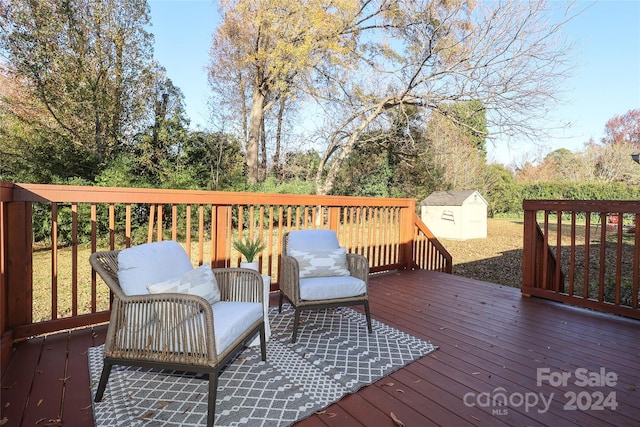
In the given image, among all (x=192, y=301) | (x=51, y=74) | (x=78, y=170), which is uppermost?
(x=51, y=74)

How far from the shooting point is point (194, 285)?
206 centimetres

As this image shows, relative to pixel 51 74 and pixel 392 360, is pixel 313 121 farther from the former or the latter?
pixel 392 360

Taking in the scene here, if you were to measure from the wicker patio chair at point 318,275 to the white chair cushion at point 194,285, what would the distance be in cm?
68

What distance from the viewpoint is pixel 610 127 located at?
20.5 meters

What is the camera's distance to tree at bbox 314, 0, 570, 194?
27.7 ft

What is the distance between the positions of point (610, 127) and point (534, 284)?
2356 centimetres

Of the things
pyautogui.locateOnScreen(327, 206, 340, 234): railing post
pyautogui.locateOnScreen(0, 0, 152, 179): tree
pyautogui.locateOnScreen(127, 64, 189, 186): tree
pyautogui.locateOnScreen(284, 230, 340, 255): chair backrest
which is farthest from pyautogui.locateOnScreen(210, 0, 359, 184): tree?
pyautogui.locateOnScreen(284, 230, 340, 255): chair backrest

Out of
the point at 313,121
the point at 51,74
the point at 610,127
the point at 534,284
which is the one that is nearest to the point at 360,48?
the point at 313,121

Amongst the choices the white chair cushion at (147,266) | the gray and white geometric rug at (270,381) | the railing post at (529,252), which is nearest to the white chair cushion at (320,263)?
the gray and white geometric rug at (270,381)

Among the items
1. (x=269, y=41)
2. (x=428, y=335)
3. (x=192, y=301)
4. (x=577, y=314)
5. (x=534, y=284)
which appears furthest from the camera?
(x=269, y=41)

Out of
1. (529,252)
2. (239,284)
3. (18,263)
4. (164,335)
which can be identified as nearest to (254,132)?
(529,252)

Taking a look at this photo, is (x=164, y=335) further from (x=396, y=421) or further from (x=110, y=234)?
(x=110, y=234)

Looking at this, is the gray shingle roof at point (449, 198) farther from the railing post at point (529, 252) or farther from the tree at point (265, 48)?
the railing post at point (529, 252)

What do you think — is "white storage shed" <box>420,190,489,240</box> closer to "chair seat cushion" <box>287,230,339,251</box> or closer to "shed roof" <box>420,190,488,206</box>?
"shed roof" <box>420,190,488,206</box>
